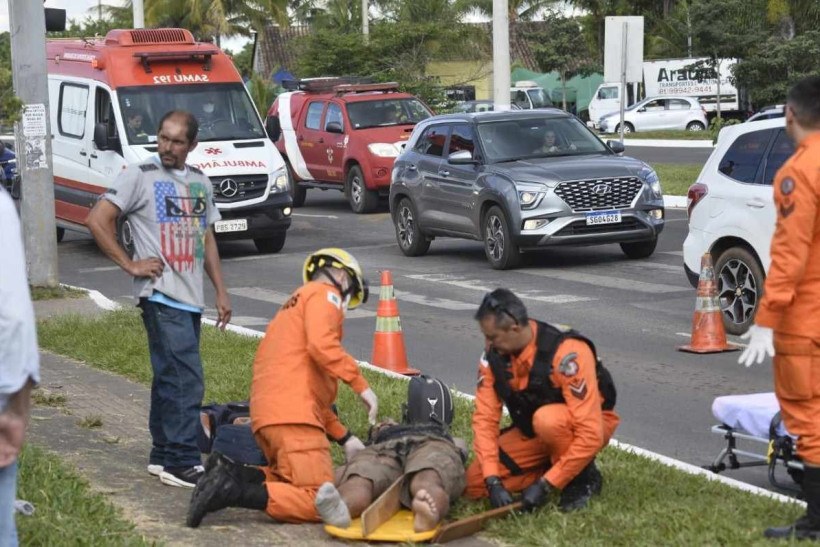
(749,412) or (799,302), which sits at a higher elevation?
(799,302)

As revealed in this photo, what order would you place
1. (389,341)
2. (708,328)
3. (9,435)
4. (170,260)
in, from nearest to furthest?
(9,435), (170,260), (389,341), (708,328)

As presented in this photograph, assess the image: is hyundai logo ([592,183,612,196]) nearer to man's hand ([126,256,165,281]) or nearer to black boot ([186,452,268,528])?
man's hand ([126,256,165,281])

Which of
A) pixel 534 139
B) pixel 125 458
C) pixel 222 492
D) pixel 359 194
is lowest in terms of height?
pixel 125 458

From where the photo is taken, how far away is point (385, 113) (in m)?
25.9

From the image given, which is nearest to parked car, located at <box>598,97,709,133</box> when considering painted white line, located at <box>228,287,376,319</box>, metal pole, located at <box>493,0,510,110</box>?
metal pole, located at <box>493,0,510,110</box>

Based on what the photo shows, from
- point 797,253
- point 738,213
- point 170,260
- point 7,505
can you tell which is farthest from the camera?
point 738,213

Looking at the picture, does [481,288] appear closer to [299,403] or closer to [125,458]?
[125,458]

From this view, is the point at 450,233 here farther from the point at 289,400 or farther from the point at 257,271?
the point at 289,400

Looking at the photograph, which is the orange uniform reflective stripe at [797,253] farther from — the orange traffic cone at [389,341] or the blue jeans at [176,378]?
the orange traffic cone at [389,341]

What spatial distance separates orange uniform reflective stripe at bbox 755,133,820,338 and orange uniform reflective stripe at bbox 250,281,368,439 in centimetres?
184

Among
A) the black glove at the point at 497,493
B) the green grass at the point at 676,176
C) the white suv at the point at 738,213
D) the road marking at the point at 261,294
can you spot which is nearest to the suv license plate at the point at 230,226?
the road marking at the point at 261,294

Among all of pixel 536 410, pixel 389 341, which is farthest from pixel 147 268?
pixel 389 341

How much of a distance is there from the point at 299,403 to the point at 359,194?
1860 centimetres

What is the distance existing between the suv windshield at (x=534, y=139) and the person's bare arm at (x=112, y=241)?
10786 mm
